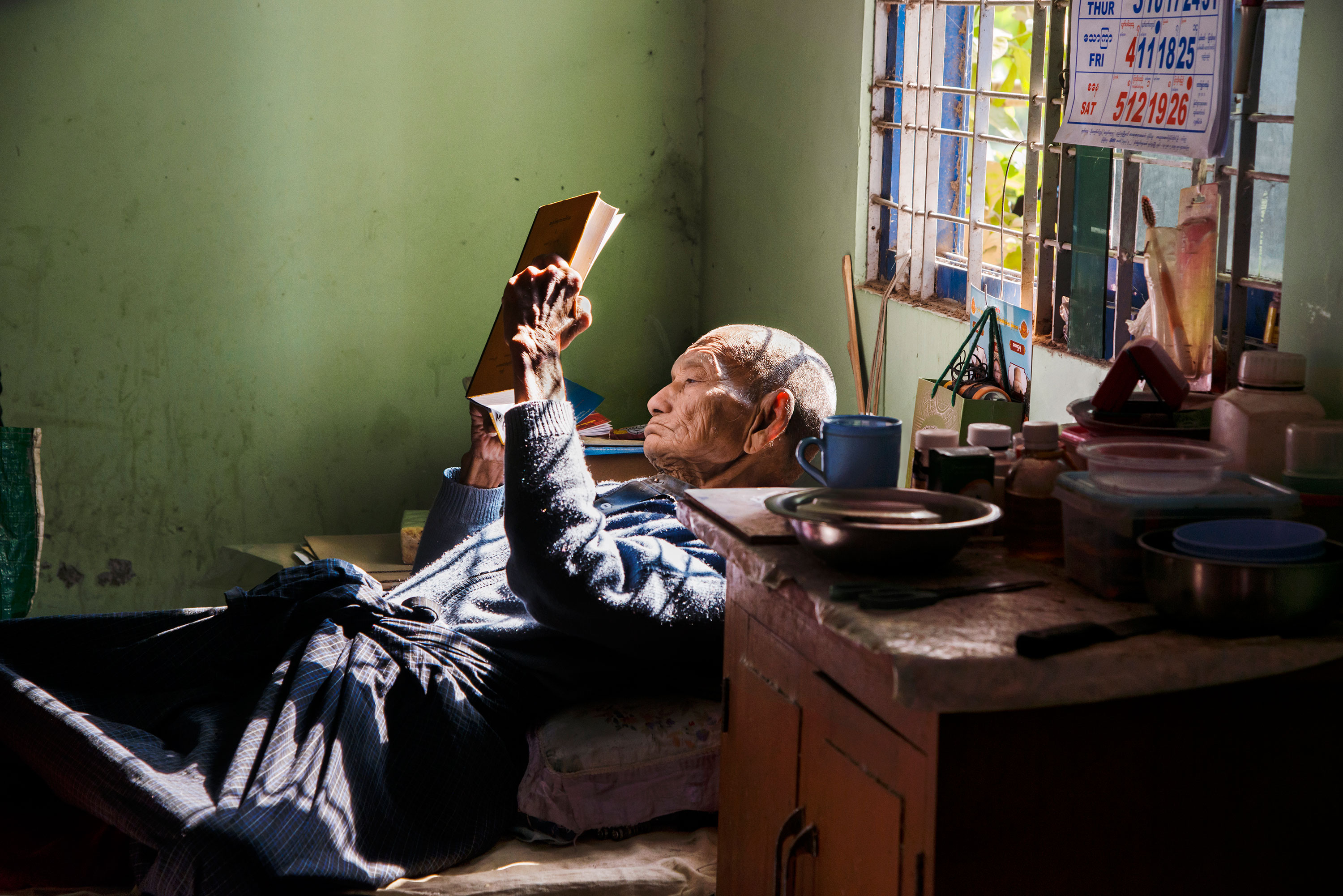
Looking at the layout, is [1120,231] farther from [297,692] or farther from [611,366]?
[611,366]

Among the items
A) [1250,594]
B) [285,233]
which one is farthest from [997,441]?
[285,233]

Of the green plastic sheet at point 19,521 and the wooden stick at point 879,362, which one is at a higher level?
the wooden stick at point 879,362

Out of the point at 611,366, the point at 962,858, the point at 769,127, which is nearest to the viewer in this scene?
the point at 962,858

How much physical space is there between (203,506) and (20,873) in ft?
6.84

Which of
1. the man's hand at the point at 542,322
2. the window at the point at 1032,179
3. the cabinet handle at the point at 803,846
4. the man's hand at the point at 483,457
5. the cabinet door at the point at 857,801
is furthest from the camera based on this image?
the man's hand at the point at 483,457

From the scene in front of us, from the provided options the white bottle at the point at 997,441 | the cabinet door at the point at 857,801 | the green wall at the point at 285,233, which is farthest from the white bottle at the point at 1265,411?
the green wall at the point at 285,233

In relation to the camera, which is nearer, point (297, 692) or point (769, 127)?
point (297, 692)

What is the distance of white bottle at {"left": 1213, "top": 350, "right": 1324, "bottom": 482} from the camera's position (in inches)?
54.8

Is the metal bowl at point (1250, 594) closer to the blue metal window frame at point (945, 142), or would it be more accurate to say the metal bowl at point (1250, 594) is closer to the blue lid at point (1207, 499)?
the blue lid at point (1207, 499)

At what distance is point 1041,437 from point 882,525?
30cm

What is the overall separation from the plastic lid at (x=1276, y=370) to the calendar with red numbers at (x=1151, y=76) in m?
0.39

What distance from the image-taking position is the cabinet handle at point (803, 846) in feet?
4.54

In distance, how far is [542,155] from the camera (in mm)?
3863

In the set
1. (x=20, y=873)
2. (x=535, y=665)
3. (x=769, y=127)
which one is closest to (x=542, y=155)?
(x=769, y=127)
